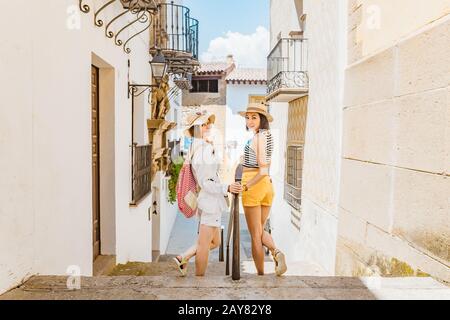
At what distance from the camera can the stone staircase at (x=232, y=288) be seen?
8.68 ft

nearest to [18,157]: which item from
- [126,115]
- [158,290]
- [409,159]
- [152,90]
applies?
[158,290]

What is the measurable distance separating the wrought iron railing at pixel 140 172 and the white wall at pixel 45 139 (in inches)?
78.1

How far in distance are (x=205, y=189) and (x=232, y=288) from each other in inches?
30.5

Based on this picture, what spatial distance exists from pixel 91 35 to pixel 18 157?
2075 mm

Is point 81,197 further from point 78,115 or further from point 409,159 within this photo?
point 409,159

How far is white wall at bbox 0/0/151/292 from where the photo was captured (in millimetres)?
2641

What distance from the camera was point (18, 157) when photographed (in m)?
2.73

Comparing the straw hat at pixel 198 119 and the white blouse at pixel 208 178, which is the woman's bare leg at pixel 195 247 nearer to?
the white blouse at pixel 208 178

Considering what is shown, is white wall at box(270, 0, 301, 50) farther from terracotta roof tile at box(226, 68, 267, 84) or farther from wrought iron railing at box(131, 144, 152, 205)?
terracotta roof tile at box(226, 68, 267, 84)

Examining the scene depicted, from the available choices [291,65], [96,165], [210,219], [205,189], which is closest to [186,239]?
[291,65]

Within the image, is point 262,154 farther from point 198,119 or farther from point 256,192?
point 198,119

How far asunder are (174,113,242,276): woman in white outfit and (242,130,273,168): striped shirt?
0.35 meters

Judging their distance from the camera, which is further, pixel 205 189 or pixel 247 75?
pixel 247 75

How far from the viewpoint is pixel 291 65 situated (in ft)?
30.2
